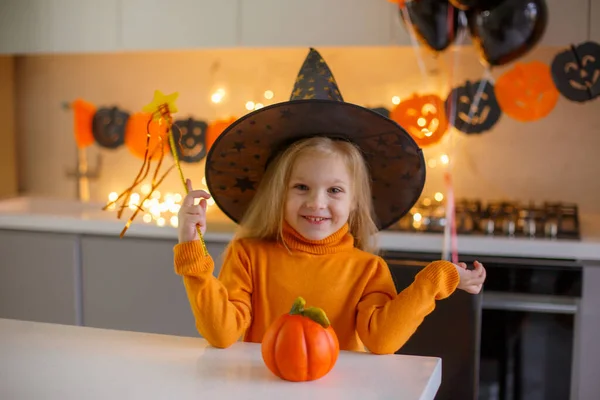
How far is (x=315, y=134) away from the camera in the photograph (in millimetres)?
1572

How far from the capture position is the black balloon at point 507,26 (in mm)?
1977

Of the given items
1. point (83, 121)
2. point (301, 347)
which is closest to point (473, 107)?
point (83, 121)

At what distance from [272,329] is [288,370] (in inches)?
2.7

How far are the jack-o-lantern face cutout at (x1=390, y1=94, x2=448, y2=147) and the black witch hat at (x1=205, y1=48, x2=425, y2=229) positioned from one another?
114 centimetres

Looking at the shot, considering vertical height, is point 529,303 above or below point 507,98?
below

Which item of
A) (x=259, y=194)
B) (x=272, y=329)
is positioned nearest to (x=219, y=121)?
(x=259, y=194)

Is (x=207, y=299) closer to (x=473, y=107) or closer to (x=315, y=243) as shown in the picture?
(x=315, y=243)

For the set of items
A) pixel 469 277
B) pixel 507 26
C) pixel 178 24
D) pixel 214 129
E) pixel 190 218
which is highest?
pixel 178 24

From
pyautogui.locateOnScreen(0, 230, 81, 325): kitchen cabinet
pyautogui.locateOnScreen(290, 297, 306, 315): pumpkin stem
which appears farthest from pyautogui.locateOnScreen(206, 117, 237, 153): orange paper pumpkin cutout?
pyautogui.locateOnScreen(290, 297, 306, 315): pumpkin stem

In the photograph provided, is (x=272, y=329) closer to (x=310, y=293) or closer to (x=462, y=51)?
(x=310, y=293)

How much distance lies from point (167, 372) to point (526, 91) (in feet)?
6.32

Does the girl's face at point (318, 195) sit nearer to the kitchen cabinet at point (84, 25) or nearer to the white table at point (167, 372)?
the white table at point (167, 372)

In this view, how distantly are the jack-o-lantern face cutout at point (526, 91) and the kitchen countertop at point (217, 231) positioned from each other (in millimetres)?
416

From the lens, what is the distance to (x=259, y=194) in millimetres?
1630
